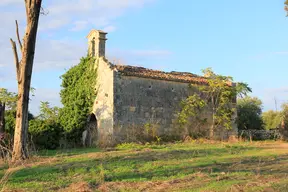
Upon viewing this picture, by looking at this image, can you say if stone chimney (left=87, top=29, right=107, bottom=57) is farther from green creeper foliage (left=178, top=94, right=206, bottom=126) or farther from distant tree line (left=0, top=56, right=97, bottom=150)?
green creeper foliage (left=178, top=94, right=206, bottom=126)

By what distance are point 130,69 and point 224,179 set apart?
13.4m

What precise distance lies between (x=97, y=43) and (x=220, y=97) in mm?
8880

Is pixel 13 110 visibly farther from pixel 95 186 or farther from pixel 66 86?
pixel 95 186

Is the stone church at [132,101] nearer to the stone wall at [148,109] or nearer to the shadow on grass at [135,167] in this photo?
the stone wall at [148,109]

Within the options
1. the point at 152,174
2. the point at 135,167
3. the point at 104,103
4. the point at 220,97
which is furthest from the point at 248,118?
the point at 152,174

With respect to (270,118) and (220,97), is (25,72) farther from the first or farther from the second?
(270,118)

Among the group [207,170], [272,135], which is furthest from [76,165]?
[272,135]

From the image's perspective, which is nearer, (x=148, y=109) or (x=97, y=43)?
(x=148, y=109)

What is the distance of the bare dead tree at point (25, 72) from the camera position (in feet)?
40.7

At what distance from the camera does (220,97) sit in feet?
76.6

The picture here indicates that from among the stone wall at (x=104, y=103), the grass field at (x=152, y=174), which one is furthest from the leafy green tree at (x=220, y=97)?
the grass field at (x=152, y=174)

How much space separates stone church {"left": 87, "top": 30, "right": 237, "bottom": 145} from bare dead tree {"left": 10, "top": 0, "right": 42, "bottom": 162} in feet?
22.5

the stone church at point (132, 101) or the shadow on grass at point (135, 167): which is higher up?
the stone church at point (132, 101)

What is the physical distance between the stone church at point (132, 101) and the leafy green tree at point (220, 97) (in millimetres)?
1022
